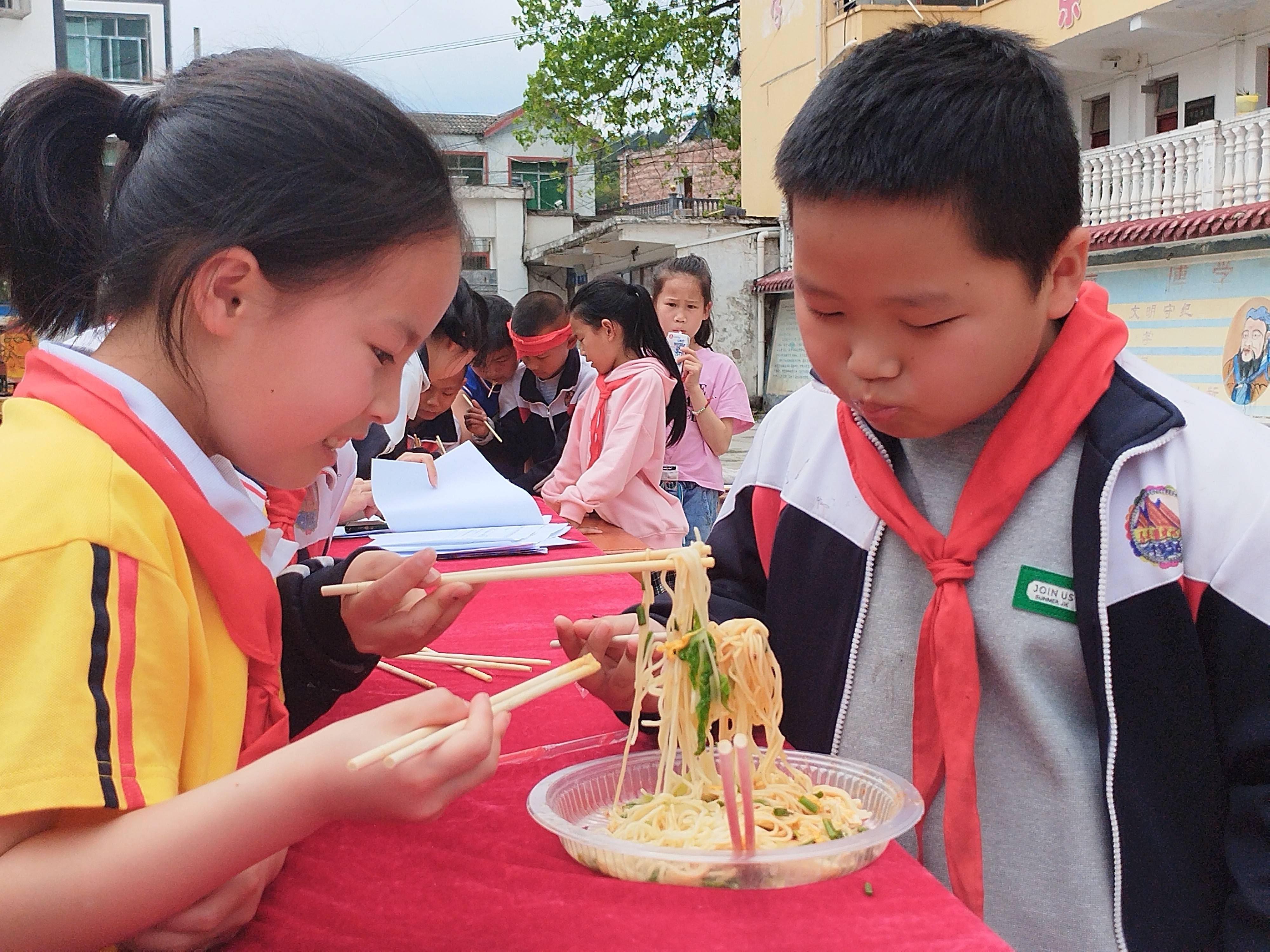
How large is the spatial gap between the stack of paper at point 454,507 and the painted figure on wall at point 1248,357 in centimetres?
902

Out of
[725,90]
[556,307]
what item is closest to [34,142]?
[556,307]

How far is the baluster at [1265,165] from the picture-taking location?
32.7ft

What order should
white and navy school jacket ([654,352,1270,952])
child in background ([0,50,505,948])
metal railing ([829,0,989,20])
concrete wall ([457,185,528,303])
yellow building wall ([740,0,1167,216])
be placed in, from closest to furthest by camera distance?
child in background ([0,50,505,948]) < white and navy school jacket ([654,352,1270,952]) < yellow building wall ([740,0,1167,216]) < metal railing ([829,0,989,20]) < concrete wall ([457,185,528,303])

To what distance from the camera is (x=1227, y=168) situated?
10.5 m

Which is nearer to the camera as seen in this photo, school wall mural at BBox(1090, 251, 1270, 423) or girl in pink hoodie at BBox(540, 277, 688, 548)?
girl in pink hoodie at BBox(540, 277, 688, 548)

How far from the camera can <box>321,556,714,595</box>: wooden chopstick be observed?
1134mm

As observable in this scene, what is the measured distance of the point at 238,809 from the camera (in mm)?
820

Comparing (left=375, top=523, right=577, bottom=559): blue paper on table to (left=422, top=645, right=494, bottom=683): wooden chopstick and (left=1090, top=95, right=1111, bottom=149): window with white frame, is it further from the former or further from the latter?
(left=1090, top=95, right=1111, bottom=149): window with white frame

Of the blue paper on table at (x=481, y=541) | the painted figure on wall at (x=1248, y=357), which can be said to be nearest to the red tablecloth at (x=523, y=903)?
the blue paper on table at (x=481, y=541)

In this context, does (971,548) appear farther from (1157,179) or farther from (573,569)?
(1157,179)

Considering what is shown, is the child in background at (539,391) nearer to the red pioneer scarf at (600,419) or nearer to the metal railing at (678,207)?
the red pioneer scarf at (600,419)

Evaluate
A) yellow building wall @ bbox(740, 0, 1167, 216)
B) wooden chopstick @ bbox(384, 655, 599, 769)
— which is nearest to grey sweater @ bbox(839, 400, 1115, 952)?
wooden chopstick @ bbox(384, 655, 599, 769)

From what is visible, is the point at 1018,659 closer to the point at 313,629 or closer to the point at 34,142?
the point at 313,629

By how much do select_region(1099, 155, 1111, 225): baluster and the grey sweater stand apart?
1192 cm
